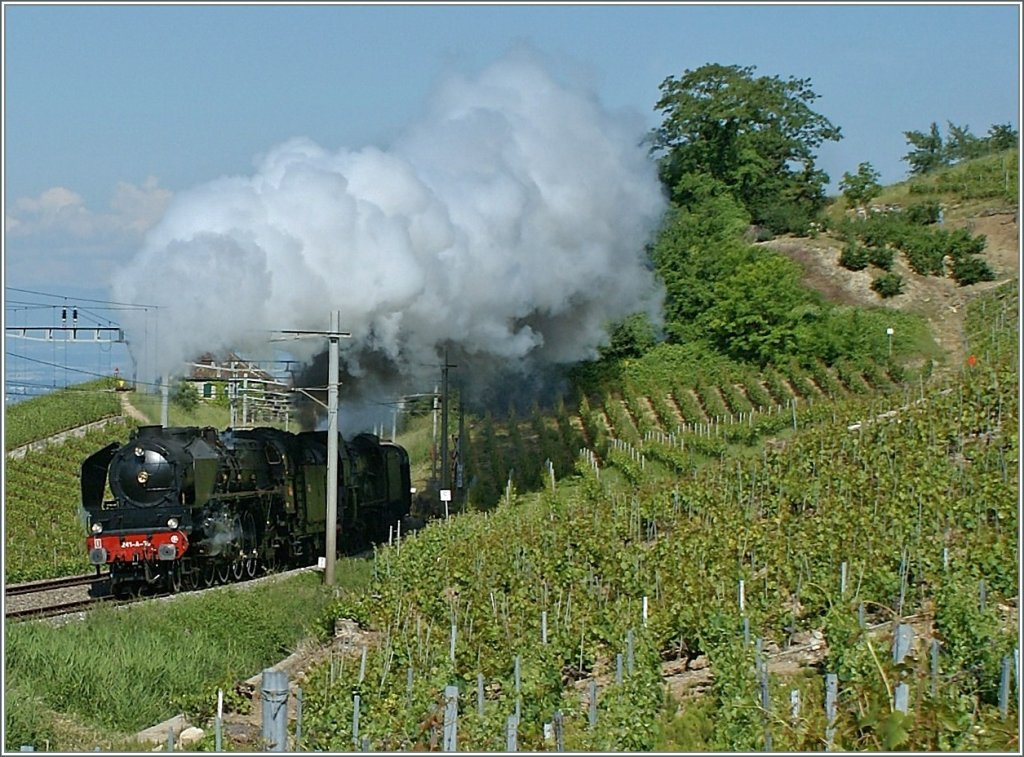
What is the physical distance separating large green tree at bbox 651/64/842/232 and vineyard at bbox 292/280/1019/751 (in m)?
21.8

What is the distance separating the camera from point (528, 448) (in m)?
37.8

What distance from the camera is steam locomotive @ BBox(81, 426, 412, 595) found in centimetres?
2225

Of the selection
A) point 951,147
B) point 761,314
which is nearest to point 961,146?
→ point 951,147

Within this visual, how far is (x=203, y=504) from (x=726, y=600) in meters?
9.86

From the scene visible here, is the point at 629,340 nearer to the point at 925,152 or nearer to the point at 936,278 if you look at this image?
the point at 936,278

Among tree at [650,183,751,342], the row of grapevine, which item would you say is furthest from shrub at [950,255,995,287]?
the row of grapevine

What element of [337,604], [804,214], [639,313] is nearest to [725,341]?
[639,313]

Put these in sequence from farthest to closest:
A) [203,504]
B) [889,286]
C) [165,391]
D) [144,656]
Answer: [889,286], [165,391], [203,504], [144,656]

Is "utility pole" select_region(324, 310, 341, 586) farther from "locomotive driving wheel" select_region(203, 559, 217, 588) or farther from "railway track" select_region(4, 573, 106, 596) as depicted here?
"railway track" select_region(4, 573, 106, 596)

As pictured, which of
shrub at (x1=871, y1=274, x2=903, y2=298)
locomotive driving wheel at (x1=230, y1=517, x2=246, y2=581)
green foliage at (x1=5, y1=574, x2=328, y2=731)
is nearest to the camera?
green foliage at (x1=5, y1=574, x2=328, y2=731)

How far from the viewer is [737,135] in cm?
5331

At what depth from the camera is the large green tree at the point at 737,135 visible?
5300 centimetres

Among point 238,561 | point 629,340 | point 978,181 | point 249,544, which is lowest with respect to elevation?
point 238,561

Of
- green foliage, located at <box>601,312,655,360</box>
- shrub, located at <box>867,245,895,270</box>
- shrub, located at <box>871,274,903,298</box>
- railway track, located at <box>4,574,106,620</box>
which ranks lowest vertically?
railway track, located at <box>4,574,106,620</box>
